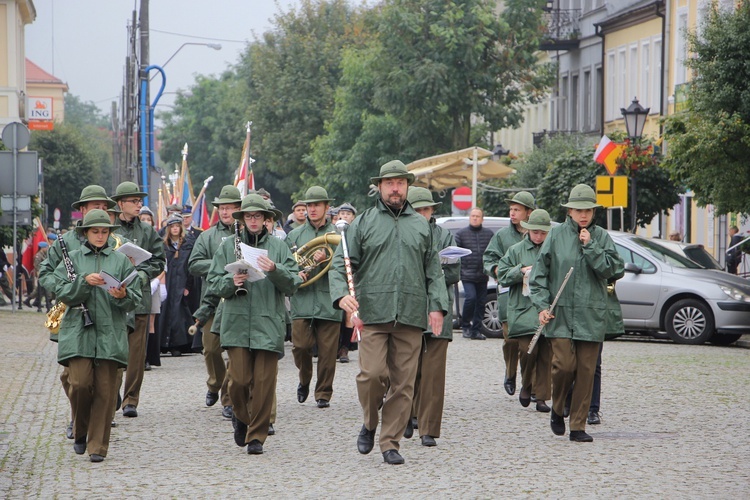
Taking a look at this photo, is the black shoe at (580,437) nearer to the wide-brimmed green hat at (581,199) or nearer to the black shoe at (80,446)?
the wide-brimmed green hat at (581,199)

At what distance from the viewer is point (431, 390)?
33.1 feet

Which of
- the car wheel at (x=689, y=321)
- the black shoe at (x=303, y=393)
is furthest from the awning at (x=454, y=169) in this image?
the black shoe at (x=303, y=393)

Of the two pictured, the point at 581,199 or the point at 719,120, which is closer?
the point at 581,199

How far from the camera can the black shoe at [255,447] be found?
9820 millimetres

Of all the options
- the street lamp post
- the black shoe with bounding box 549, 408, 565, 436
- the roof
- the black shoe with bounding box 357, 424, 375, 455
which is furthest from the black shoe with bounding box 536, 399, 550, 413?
the roof

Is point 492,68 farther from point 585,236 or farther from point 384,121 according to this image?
point 585,236

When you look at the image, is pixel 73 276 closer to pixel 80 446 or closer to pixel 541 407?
pixel 80 446

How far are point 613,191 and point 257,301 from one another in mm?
17372

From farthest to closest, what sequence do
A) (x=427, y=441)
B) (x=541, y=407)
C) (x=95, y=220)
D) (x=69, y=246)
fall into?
(x=541, y=407) → (x=69, y=246) → (x=427, y=441) → (x=95, y=220)

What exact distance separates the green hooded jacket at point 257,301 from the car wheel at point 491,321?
12285 mm

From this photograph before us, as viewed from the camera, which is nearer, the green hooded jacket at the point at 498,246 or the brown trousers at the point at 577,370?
the brown trousers at the point at 577,370

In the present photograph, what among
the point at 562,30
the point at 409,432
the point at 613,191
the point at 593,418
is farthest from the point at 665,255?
the point at 562,30

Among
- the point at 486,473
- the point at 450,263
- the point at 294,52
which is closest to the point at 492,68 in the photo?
the point at 294,52

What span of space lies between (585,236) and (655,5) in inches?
1308
